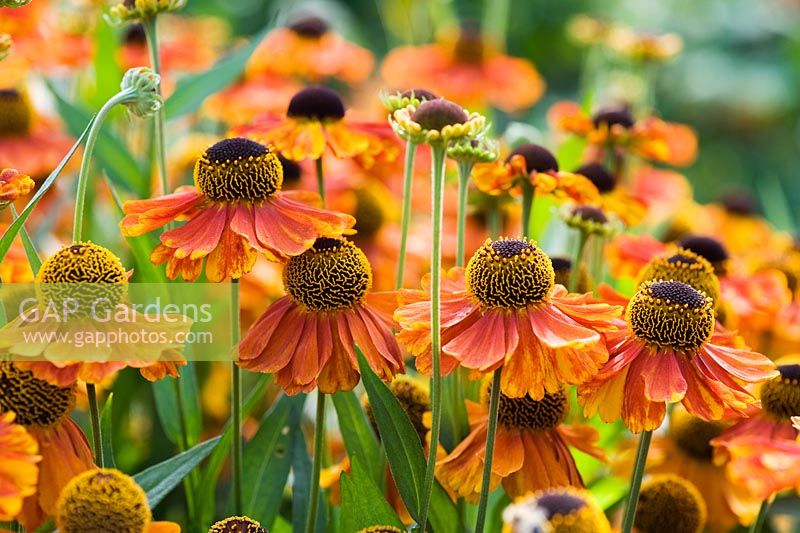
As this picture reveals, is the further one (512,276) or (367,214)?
(367,214)

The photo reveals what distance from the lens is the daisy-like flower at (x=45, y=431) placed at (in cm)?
64

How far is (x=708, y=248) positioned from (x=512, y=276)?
41 centimetres

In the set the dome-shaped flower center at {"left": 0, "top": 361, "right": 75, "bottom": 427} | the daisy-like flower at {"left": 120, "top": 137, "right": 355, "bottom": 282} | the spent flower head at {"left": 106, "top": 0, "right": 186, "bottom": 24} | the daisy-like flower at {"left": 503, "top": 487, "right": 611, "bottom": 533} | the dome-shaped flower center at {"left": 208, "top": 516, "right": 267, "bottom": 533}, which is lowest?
the dome-shaped flower center at {"left": 208, "top": 516, "right": 267, "bottom": 533}

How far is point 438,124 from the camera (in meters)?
0.66

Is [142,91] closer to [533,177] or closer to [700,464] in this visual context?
[533,177]

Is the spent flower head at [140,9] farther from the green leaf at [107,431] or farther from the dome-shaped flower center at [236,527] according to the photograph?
the dome-shaped flower center at [236,527]

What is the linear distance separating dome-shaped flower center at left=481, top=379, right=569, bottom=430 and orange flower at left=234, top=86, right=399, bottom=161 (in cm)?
25

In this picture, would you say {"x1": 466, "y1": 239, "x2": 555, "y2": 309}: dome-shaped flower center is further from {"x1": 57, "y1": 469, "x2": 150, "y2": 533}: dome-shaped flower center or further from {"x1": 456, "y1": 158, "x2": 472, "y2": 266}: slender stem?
{"x1": 57, "y1": 469, "x2": 150, "y2": 533}: dome-shaped flower center

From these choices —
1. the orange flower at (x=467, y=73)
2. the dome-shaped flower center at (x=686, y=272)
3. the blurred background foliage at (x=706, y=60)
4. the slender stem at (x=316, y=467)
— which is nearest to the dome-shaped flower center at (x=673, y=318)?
the dome-shaped flower center at (x=686, y=272)

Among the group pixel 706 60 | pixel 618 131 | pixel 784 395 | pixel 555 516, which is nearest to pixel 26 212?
pixel 555 516

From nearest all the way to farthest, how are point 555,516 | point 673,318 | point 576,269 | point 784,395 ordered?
point 555,516
point 673,318
point 784,395
point 576,269

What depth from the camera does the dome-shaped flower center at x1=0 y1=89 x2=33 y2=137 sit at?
1367mm

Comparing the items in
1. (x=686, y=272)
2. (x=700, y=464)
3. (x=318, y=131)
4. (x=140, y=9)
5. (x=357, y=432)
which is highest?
(x=140, y=9)

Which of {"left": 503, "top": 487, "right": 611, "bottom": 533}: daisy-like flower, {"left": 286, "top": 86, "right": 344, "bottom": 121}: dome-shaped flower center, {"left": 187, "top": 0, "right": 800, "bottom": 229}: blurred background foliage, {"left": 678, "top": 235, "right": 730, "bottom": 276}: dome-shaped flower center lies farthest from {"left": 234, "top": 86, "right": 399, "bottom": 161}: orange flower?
{"left": 187, "top": 0, "right": 800, "bottom": 229}: blurred background foliage
